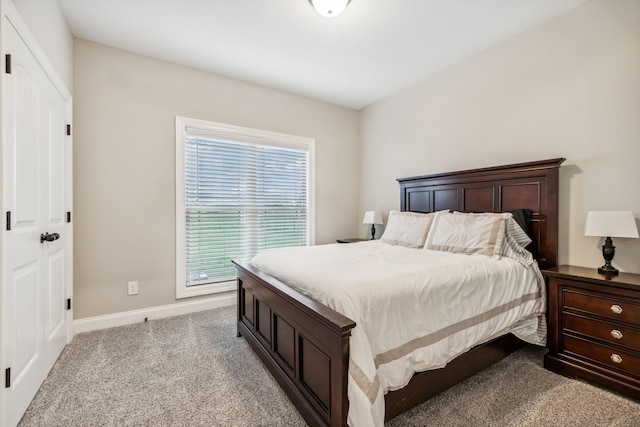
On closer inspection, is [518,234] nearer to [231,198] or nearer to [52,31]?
[231,198]

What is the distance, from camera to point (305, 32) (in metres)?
2.54

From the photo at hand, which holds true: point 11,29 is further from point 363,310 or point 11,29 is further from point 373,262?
point 373,262

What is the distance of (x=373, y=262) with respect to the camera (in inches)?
80.5

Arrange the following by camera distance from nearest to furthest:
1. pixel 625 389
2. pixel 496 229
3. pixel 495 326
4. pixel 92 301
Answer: pixel 625 389 < pixel 495 326 < pixel 496 229 < pixel 92 301

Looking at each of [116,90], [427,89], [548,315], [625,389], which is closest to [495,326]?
[548,315]

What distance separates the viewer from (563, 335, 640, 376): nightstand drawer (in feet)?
5.59

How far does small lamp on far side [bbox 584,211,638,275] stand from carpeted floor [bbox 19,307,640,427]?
0.87 m

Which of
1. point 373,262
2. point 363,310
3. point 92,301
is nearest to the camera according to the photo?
point 363,310

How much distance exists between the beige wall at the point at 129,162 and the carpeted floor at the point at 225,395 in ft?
2.28

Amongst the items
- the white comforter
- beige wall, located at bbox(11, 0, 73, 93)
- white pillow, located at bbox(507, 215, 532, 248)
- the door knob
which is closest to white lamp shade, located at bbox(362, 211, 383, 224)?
the white comforter

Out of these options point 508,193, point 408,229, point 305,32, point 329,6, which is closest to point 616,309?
point 508,193

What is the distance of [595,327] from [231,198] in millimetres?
3501

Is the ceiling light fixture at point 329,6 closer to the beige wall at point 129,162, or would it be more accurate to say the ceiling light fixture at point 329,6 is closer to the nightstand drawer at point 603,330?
the beige wall at point 129,162

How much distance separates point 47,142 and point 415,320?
2.70 meters
